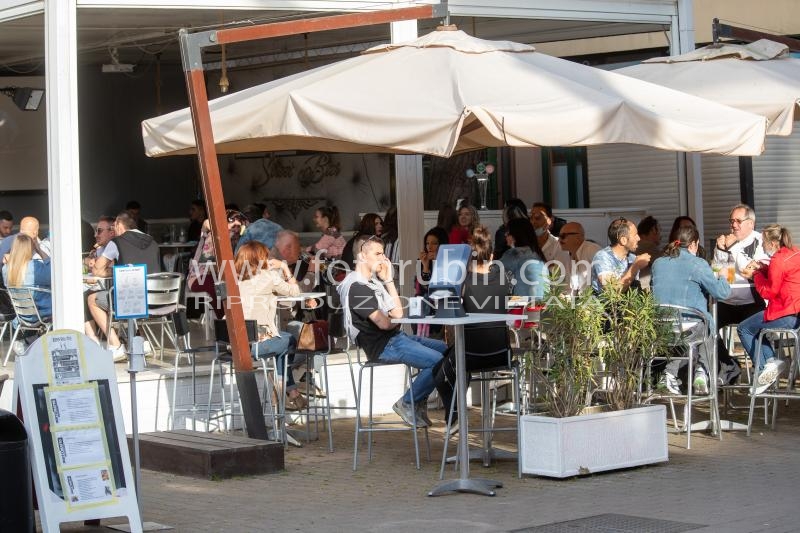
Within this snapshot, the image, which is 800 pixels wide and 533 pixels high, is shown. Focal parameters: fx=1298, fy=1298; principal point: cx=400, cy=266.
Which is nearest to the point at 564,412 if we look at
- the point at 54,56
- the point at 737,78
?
the point at 737,78

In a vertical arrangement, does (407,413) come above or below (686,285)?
below

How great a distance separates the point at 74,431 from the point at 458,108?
298 centimetres

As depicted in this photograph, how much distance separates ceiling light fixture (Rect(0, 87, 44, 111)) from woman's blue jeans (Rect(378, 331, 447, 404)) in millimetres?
8088

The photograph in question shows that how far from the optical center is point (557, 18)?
1164 cm

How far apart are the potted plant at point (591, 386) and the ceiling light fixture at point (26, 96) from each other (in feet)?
30.3

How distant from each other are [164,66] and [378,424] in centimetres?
999

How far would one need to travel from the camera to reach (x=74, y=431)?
6051 millimetres

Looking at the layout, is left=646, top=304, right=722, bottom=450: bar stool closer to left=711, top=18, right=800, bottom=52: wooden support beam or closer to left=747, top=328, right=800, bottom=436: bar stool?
left=747, top=328, right=800, bottom=436: bar stool

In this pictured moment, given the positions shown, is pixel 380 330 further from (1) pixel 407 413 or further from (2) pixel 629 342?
(2) pixel 629 342

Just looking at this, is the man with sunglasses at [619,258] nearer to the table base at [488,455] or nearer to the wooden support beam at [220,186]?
the table base at [488,455]

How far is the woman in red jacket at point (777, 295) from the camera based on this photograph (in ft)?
29.7

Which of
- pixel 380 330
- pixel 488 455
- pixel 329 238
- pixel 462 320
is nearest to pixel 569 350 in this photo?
pixel 462 320

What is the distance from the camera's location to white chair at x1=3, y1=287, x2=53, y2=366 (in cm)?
1053

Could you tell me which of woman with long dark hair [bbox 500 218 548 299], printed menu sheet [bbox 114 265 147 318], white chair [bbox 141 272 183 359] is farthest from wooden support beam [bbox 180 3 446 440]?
white chair [bbox 141 272 183 359]
